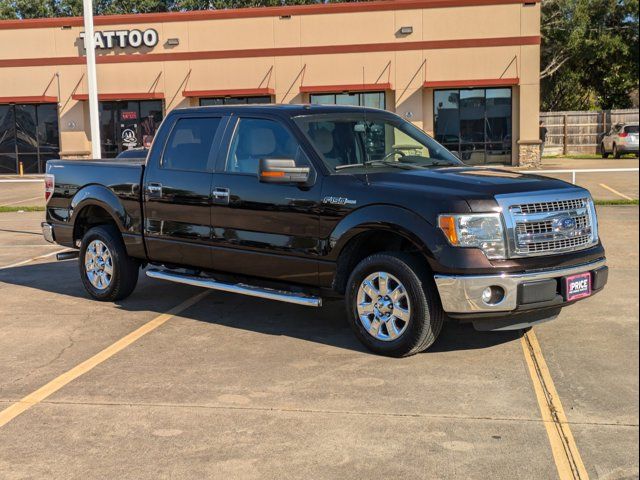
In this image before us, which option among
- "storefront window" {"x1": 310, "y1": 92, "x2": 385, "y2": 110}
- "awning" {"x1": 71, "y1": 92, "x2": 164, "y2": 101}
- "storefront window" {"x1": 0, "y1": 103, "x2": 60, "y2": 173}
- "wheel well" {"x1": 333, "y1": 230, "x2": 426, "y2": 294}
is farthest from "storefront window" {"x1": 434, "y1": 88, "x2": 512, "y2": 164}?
"wheel well" {"x1": 333, "y1": 230, "x2": 426, "y2": 294}

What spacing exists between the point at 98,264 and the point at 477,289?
440 cm

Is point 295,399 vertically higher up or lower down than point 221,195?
lower down

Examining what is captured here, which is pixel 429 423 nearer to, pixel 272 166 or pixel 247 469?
pixel 247 469

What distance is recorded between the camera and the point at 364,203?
20.2 ft

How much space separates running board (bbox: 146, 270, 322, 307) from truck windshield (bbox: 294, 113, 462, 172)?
3.65 feet

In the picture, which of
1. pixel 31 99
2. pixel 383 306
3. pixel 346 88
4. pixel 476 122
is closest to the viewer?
pixel 383 306

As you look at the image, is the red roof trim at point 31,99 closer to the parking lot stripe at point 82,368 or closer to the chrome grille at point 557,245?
the parking lot stripe at point 82,368

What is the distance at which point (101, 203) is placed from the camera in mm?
8195

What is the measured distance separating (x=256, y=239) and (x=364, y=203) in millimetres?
1195

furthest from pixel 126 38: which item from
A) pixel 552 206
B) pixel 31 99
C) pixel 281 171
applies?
pixel 552 206

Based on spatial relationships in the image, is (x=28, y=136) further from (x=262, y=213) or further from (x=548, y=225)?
(x=548, y=225)

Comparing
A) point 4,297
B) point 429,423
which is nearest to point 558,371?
point 429,423

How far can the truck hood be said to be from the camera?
5.79 meters

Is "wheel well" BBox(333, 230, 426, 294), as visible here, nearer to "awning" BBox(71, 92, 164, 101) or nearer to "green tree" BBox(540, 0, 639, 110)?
"awning" BBox(71, 92, 164, 101)
